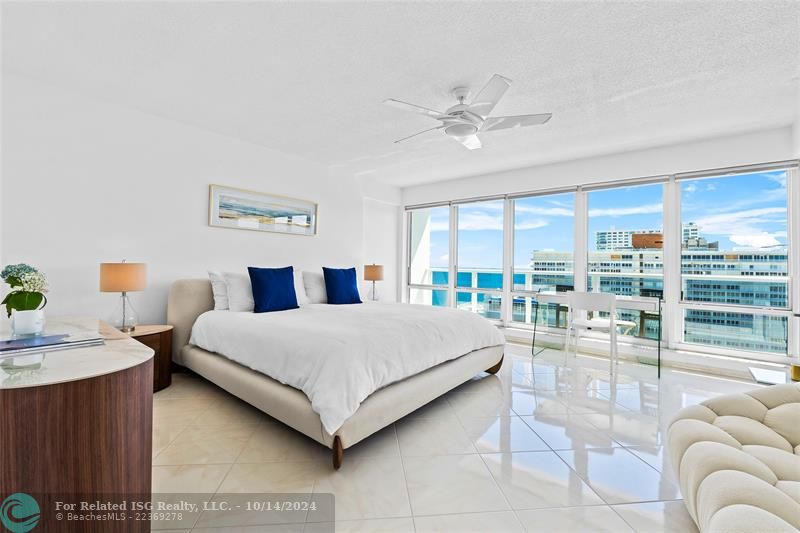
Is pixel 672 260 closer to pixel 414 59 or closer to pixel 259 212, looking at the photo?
pixel 414 59

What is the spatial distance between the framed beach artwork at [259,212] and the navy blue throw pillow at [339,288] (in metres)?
0.83

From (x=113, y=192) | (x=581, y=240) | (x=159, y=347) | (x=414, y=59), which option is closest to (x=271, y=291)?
(x=159, y=347)

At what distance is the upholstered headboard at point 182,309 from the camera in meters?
3.30

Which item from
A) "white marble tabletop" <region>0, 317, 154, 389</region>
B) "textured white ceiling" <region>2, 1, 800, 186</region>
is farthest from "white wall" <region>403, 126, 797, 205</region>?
"white marble tabletop" <region>0, 317, 154, 389</region>

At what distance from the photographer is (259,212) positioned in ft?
13.9

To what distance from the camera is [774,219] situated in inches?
142

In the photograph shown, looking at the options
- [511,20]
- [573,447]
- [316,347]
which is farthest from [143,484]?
[511,20]

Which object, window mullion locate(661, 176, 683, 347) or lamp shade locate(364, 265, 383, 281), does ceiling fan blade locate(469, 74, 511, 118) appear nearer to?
window mullion locate(661, 176, 683, 347)

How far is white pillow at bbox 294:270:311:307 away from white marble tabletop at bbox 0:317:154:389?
2458 millimetres

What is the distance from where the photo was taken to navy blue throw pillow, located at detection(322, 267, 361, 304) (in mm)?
4223

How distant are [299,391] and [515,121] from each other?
239 centimetres

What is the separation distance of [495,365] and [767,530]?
2578 mm

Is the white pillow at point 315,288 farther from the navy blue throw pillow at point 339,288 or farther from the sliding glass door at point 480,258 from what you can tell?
the sliding glass door at point 480,258

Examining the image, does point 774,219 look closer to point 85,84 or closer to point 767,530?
point 767,530
